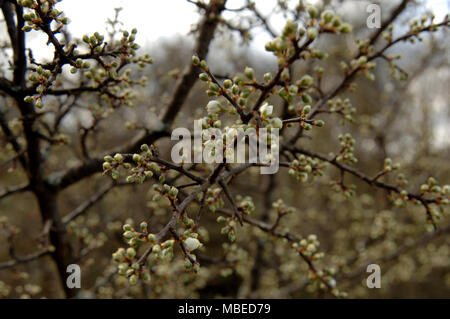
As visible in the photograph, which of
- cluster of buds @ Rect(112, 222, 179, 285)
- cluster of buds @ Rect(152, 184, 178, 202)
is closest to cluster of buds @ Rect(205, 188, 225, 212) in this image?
A: cluster of buds @ Rect(152, 184, 178, 202)

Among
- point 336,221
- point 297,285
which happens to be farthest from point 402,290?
point 297,285

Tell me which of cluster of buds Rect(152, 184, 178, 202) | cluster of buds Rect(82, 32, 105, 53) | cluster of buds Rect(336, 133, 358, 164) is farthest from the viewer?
cluster of buds Rect(336, 133, 358, 164)

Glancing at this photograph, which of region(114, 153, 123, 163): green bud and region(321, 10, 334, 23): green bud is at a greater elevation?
region(321, 10, 334, 23): green bud

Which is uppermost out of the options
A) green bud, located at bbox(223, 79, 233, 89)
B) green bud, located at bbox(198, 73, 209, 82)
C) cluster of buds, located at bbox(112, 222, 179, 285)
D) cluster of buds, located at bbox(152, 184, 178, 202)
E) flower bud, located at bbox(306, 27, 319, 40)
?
flower bud, located at bbox(306, 27, 319, 40)

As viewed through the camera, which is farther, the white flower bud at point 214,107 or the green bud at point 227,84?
the white flower bud at point 214,107

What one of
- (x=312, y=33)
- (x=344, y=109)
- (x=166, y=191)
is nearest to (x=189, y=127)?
(x=344, y=109)

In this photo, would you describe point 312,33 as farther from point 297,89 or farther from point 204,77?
point 204,77

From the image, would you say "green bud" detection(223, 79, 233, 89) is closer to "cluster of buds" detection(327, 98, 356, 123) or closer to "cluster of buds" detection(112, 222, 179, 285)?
"cluster of buds" detection(112, 222, 179, 285)

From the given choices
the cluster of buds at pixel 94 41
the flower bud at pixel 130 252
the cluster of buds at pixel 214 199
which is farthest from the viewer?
the cluster of buds at pixel 214 199

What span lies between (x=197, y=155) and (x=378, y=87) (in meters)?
14.3

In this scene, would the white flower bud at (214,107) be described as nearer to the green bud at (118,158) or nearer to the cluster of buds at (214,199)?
the green bud at (118,158)

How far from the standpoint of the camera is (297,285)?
250 inches

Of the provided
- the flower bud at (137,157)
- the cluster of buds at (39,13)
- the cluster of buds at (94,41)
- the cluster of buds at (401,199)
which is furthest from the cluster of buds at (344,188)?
the cluster of buds at (39,13)
